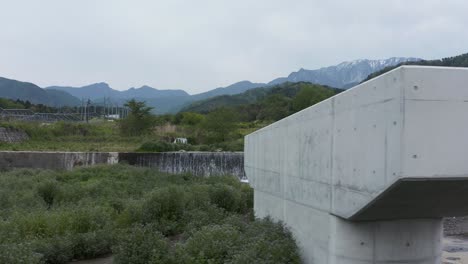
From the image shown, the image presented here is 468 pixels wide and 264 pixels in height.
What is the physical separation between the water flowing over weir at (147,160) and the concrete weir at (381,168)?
19501mm

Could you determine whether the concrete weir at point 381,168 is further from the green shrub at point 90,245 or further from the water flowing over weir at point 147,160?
the water flowing over weir at point 147,160

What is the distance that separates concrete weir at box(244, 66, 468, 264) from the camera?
3680 millimetres

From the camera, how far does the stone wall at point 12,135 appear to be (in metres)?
37.5

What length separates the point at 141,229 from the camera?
267 inches

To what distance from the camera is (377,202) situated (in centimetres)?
420

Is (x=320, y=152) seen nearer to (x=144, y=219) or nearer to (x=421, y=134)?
(x=421, y=134)

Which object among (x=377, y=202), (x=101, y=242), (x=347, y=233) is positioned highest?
(x=377, y=202)

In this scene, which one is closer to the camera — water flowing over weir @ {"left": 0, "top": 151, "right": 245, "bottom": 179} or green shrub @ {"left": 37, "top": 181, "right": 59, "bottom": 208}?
green shrub @ {"left": 37, "top": 181, "right": 59, "bottom": 208}

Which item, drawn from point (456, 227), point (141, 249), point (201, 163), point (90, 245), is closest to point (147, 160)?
point (201, 163)

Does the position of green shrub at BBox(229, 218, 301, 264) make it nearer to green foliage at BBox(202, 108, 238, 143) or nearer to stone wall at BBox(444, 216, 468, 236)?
stone wall at BBox(444, 216, 468, 236)

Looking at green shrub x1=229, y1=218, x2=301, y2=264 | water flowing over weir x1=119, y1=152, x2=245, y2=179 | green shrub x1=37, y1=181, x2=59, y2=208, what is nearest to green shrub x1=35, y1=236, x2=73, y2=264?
green shrub x1=229, y1=218, x2=301, y2=264

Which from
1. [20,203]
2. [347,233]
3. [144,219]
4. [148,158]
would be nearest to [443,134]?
[347,233]

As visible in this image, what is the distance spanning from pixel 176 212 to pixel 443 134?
24.6 ft

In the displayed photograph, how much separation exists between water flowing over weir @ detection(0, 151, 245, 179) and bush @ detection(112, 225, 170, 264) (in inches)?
772
